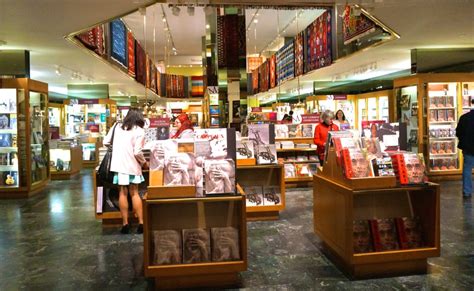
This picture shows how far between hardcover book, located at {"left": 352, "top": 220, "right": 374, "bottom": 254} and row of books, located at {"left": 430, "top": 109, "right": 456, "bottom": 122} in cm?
655

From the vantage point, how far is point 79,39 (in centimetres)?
686

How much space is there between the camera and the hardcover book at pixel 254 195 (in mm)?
5918

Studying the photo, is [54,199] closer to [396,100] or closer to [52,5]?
[52,5]

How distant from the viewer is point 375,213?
13.0 ft

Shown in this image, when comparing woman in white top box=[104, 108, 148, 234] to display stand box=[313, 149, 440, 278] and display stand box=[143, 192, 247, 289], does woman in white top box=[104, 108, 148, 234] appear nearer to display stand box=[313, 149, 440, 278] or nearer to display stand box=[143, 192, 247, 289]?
display stand box=[143, 192, 247, 289]

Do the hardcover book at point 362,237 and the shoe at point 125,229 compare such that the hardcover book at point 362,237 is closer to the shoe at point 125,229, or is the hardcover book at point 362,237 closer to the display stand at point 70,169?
the shoe at point 125,229

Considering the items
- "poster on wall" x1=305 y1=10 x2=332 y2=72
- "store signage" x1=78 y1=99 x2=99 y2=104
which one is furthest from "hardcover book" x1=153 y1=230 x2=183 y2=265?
"store signage" x1=78 y1=99 x2=99 y2=104

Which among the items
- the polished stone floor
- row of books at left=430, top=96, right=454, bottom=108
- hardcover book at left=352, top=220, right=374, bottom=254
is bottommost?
the polished stone floor

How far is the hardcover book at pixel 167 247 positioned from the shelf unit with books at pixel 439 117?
7.45m

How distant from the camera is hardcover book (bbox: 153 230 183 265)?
3.49 meters

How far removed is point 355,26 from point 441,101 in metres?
4.15

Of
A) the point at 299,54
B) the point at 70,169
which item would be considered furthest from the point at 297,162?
the point at 70,169

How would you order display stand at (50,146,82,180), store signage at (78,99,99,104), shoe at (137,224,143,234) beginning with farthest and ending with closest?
1. store signage at (78,99,99,104)
2. display stand at (50,146,82,180)
3. shoe at (137,224,143,234)

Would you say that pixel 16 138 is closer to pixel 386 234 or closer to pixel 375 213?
pixel 375 213
